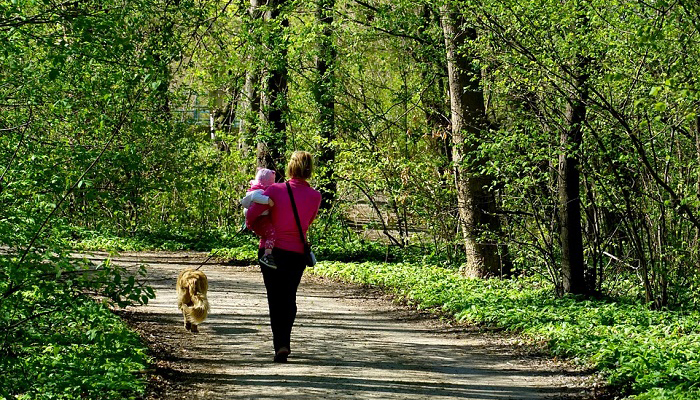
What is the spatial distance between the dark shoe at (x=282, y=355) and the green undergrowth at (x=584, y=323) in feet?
10.6

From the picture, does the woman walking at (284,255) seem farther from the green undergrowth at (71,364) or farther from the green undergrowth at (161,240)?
the green undergrowth at (161,240)

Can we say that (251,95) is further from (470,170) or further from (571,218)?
(571,218)

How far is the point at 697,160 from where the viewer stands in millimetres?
12547

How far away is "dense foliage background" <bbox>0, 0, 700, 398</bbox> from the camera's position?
25.1 ft

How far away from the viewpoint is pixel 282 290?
9070 mm

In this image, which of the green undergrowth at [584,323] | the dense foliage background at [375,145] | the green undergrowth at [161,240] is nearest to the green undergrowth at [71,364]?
the dense foliage background at [375,145]

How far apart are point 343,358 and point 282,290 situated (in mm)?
1077

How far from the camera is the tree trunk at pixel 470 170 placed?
637 inches

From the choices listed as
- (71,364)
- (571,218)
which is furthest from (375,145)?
(71,364)

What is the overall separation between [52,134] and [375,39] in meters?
8.82

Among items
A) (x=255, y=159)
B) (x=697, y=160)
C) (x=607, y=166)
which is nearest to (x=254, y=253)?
(x=255, y=159)

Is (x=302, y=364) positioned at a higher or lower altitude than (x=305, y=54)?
lower

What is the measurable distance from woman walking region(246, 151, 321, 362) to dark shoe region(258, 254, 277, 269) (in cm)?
3

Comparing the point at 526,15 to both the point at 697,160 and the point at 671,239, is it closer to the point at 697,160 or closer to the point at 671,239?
the point at 697,160
